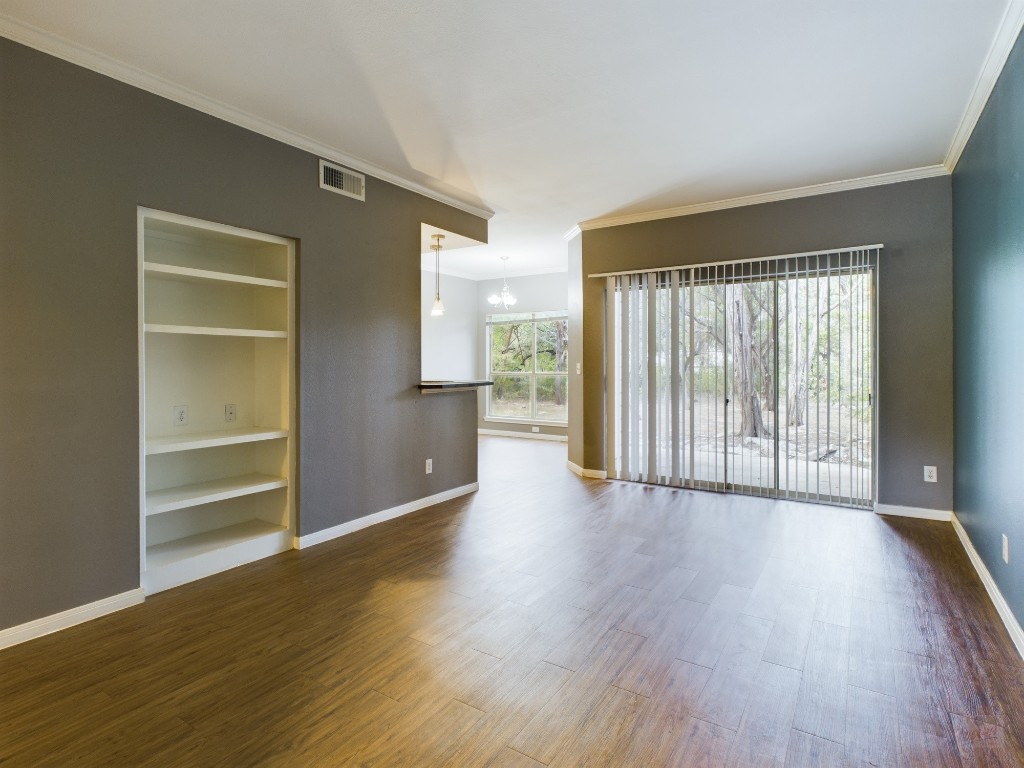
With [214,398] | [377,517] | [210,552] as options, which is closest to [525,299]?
[377,517]

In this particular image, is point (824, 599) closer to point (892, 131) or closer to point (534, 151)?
point (892, 131)

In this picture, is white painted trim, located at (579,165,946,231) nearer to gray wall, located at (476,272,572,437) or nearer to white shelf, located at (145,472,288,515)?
gray wall, located at (476,272,572,437)

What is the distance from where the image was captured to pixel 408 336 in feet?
14.7

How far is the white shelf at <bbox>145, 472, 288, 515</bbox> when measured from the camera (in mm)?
3039

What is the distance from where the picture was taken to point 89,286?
2.62 m

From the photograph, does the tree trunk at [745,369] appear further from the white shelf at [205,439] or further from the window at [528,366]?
the window at [528,366]

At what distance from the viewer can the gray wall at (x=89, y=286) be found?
2400 millimetres

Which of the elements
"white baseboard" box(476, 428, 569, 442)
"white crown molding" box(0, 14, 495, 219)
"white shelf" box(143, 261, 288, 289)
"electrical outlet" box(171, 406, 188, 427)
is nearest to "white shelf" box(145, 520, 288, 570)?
"electrical outlet" box(171, 406, 188, 427)

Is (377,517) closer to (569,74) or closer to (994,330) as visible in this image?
(569,74)

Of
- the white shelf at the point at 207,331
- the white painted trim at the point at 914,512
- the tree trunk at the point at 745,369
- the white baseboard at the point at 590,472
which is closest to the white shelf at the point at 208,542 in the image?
the white shelf at the point at 207,331

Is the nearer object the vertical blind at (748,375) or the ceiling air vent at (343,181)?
the ceiling air vent at (343,181)

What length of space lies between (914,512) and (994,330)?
2.12 meters

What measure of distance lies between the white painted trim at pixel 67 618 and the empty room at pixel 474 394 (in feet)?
0.07

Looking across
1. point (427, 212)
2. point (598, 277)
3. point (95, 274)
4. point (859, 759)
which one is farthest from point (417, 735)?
point (598, 277)
